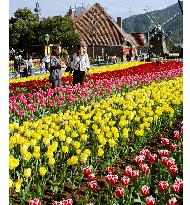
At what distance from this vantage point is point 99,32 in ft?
214

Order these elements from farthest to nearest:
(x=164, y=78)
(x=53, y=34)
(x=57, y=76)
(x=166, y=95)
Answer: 1. (x=53, y=34)
2. (x=164, y=78)
3. (x=57, y=76)
4. (x=166, y=95)

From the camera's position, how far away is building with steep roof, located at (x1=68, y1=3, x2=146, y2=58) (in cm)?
6309

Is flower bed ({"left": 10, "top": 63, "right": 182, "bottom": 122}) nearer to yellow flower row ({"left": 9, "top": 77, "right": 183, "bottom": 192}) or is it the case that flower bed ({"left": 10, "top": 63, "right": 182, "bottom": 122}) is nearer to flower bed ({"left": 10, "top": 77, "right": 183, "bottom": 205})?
yellow flower row ({"left": 9, "top": 77, "right": 183, "bottom": 192})

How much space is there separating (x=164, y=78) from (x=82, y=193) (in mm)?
→ 10689

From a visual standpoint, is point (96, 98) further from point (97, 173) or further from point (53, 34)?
point (53, 34)

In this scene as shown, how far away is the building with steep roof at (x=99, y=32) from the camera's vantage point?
2484 inches

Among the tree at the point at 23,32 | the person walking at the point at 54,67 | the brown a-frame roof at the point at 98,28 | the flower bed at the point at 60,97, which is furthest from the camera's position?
the brown a-frame roof at the point at 98,28

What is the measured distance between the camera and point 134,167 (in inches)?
196

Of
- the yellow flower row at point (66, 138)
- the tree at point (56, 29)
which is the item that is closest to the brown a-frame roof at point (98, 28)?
the tree at point (56, 29)

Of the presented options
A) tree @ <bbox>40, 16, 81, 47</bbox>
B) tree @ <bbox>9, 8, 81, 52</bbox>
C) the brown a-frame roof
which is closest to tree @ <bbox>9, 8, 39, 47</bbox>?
tree @ <bbox>9, 8, 81, 52</bbox>

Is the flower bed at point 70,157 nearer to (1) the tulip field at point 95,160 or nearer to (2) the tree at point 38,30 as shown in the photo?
(1) the tulip field at point 95,160

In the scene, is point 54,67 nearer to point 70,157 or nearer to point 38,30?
point 70,157

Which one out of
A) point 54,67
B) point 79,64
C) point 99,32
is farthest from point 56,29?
point 54,67
